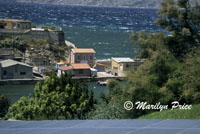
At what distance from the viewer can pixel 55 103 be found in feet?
21.6

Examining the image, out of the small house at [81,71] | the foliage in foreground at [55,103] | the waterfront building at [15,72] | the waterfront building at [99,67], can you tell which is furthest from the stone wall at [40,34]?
the foliage in foreground at [55,103]

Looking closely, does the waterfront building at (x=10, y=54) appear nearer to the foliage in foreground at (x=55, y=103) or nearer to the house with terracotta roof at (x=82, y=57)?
the house with terracotta roof at (x=82, y=57)

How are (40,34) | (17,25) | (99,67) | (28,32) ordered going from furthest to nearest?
1. (17,25)
2. (40,34)
3. (28,32)
4. (99,67)

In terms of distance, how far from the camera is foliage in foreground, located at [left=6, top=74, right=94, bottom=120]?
20.8 feet

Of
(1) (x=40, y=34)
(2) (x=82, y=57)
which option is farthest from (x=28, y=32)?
(2) (x=82, y=57)

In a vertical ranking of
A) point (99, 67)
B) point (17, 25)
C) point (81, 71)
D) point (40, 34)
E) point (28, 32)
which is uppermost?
point (17, 25)

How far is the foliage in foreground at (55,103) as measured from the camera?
20.8 feet

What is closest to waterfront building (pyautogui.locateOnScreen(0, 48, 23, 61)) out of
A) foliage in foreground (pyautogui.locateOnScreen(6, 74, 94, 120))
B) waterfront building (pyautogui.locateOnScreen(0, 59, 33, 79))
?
waterfront building (pyautogui.locateOnScreen(0, 59, 33, 79))

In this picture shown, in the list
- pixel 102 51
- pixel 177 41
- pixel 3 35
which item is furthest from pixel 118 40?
pixel 177 41

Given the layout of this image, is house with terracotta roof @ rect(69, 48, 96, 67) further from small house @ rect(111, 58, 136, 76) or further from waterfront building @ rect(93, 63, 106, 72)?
small house @ rect(111, 58, 136, 76)

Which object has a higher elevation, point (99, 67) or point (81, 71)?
point (81, 71)

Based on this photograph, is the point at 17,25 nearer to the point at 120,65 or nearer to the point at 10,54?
the point at 10,54

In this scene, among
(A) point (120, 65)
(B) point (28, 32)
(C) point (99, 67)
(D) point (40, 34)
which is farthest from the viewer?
(D) point (40, 34)

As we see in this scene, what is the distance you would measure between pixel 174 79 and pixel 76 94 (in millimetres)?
2050
